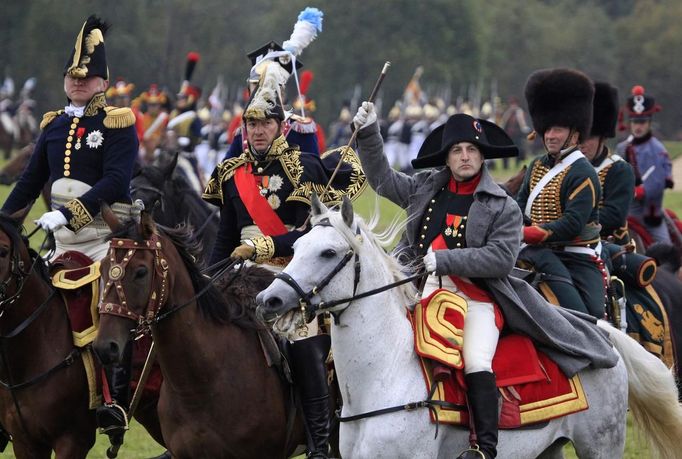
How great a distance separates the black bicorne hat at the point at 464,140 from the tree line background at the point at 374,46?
161ft

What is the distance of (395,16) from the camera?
209ft

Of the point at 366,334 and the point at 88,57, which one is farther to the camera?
the point at 88,57

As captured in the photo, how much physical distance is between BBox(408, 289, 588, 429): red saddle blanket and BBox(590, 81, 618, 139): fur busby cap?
11.4 feet

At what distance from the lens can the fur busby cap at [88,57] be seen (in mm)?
8188

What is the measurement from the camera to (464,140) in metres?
6.67

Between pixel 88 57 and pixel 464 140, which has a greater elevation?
pixel 88 57

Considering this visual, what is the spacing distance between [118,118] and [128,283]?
1843mm

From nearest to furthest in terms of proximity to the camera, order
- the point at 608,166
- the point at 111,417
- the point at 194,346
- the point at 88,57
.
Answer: the point at 194,346
the point at 111,417
the point at 88,57
the point at 608,166

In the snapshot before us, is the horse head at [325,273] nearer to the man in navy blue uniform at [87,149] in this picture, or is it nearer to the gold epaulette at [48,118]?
the man in navy blue uniform at [87,149]

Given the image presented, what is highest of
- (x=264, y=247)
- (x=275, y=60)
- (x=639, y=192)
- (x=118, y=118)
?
(x=118, y=118)

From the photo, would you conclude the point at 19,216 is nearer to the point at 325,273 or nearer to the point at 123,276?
the point at 123,276

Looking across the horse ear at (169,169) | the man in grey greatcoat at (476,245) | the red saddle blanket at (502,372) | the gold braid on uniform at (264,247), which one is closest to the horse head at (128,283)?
the gold braid on uniform at (264,247)

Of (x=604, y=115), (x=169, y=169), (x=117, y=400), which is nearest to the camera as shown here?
(x=117, y=400)

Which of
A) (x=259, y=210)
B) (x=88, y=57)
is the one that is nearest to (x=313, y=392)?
(x=259, y=210)
